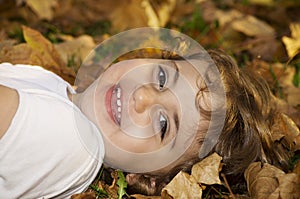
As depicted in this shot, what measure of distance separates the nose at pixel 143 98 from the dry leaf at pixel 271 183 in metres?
0.53

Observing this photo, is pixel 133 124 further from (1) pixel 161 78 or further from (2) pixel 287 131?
(2) pixel 287 131

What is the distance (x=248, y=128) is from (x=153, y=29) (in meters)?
1.52

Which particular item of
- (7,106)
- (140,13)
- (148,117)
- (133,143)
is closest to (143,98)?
(148,117)

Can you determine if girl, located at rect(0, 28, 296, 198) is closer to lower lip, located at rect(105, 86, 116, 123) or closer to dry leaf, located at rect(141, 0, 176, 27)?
lower lip, located at rect(105, 86, 116, 123)

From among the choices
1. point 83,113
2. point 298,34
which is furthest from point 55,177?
point 298,34

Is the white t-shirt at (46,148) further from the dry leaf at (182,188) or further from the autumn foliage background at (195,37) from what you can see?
the dry leaf at (182,188)

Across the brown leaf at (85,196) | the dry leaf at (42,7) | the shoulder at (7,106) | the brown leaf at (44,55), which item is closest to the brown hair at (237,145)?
the brown leaf at (85,196)

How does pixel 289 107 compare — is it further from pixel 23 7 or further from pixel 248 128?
pixel 23 7

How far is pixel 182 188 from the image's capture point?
2.26 meters

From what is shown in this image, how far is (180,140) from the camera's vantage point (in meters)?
2.42

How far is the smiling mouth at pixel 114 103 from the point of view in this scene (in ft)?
7.93

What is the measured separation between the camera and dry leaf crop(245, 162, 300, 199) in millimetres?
2143

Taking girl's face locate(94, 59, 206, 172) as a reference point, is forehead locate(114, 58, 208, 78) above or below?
above

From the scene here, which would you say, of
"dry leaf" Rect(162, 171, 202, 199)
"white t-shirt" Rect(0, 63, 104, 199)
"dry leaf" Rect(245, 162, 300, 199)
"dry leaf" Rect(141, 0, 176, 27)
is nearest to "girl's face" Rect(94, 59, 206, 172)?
"white t-shirt" Rect(0, 63, 104, 199)
